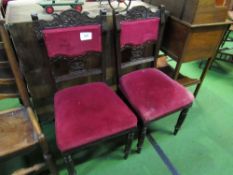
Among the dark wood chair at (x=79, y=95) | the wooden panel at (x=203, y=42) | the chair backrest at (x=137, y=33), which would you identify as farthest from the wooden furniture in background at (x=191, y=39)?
the dark wood chair at (x=79, y=95)

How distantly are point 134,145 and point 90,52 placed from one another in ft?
2.72

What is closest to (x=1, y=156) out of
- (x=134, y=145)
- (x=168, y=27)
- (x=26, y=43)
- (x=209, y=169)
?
(x=26, y=43)

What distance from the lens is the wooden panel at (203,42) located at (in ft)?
4.52

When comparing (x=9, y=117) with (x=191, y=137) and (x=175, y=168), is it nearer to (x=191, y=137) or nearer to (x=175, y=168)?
(x=175, y=168)

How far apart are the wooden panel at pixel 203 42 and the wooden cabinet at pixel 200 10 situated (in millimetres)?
68

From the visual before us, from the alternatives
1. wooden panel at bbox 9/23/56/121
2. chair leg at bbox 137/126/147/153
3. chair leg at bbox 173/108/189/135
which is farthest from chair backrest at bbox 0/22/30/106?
chair leg at bbox 173/108/189/135

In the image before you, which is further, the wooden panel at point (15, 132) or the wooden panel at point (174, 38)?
the wooden panel at point (174, 38)

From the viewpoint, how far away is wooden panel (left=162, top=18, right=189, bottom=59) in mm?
1383

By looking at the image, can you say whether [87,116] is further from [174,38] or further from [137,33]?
[174,38]

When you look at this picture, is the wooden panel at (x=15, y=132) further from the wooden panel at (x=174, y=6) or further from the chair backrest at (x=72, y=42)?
the wooden panel at (x=174, y=6)

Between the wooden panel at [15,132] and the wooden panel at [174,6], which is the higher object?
the wooden panel at [174,6]

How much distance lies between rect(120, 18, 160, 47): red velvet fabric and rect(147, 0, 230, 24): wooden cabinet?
204mm

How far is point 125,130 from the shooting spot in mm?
1088

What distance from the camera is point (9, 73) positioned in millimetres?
1044
